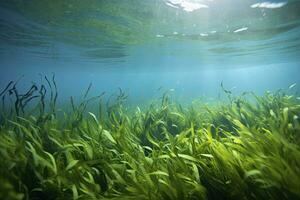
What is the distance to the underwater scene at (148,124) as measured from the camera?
342 centimetres

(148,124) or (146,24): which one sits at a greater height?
(146,24)

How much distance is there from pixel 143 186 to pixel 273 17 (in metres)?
14.5

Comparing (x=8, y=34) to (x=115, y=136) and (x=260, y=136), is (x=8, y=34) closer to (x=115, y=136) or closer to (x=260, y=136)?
(x=115, y=136)

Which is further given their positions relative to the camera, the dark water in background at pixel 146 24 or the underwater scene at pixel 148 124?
the dark water in background at pixel 146 24

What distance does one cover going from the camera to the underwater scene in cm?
342

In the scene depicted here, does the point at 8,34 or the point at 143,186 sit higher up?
the point at 8,34

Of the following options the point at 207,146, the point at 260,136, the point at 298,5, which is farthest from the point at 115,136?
the point at 298,5

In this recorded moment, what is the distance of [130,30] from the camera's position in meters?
16.8

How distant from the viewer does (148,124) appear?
7.41 meters

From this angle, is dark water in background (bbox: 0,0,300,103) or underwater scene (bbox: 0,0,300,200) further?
dark water in background (bbox: 0,0,300,103)

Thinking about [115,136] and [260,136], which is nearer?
[260,136]

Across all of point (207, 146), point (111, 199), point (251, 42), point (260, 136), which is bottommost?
point (111, 199)

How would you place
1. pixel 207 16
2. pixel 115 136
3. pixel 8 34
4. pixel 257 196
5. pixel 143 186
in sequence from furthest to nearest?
pixel 8 34 < pixel 207 16 < pixel 115 136 < pixel 143 186 < pixel 257 196

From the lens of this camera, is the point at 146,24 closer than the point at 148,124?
No
